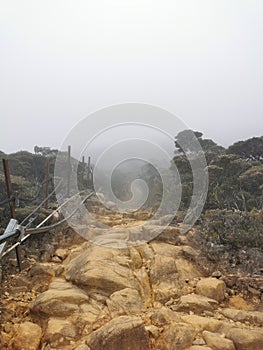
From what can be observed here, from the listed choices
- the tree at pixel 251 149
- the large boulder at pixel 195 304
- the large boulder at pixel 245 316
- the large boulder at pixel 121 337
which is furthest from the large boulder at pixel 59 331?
the tree at pixel 251 149

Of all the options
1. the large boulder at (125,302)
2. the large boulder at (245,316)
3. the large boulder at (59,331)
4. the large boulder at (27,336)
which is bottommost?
the large boulder at (27,336)

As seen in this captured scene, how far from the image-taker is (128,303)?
3939 mm

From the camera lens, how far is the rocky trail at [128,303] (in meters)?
3.28

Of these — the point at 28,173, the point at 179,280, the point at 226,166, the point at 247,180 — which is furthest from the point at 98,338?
the point at 28,173

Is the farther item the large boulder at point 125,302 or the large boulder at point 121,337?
the large boulder at point 125,302

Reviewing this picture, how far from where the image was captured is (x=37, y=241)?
6.00 metres

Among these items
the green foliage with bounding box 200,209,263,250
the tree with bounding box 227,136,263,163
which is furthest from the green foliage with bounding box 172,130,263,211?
the tree with bounding box 227,136,263,163

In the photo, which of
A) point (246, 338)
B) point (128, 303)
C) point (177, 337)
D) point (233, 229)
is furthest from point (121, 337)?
point (233, 229)

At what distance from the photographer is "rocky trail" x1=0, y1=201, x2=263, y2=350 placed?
3.28 m

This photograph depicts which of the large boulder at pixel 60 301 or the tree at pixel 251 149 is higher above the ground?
the tree at pixel 251 149

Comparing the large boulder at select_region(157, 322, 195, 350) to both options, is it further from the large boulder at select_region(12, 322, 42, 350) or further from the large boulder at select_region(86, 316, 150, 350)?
the large boulder at select_region(12, 322, 42, 350)

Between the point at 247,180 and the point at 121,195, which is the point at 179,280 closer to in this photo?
the point at 121,195

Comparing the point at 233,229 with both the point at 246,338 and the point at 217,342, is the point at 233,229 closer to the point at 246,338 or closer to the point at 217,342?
the point at 246,338

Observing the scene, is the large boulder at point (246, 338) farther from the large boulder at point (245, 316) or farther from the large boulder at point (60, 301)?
the large boulder at point (60, 301)
